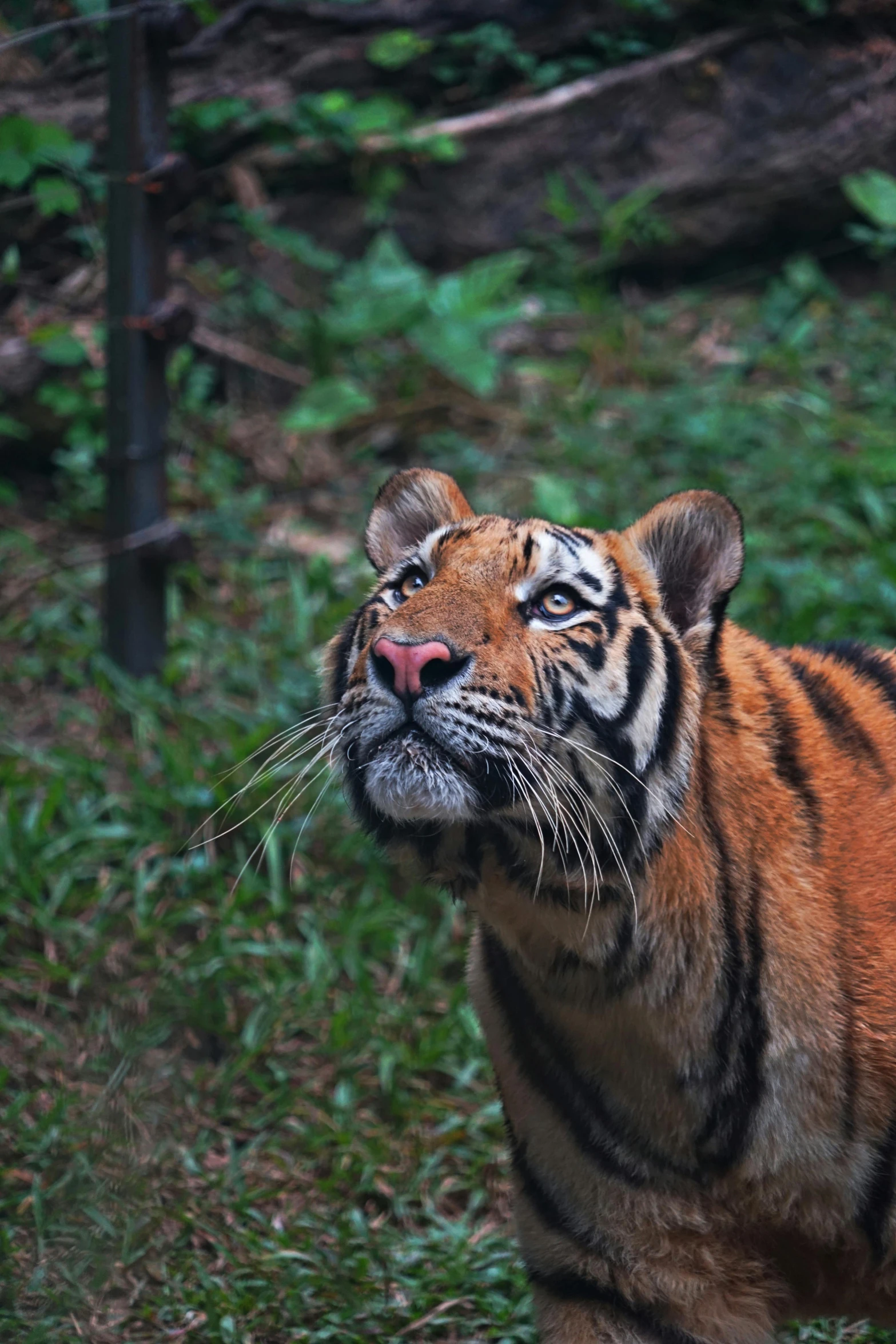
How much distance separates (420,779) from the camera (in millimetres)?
2047

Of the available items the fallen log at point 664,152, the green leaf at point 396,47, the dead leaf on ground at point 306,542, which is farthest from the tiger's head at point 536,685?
the fallen log at point 664,152

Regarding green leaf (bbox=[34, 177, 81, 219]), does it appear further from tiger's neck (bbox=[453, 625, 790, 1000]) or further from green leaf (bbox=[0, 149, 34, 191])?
tiger's neck (bbox=[453, 625, 790, 1000])

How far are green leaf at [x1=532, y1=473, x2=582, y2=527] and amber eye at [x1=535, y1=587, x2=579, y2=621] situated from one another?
285 cm

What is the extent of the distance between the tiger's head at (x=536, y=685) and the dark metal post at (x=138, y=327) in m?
2.44

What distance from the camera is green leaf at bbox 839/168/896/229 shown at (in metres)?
5.74

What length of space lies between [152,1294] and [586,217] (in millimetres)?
5435

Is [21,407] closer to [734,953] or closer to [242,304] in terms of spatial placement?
[242,304]

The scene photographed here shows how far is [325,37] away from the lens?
19.1 feet

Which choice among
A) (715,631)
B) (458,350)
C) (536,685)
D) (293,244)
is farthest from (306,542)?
(536,685)

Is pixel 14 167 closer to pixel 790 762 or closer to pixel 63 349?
pixel 63 349

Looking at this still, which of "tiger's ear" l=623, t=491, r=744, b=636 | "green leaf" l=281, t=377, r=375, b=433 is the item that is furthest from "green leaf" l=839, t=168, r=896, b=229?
"tiger's ear" l=623, t=491, r=744, b=636

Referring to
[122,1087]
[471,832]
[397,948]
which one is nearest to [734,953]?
[471,832]

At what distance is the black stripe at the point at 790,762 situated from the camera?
2.34 meters

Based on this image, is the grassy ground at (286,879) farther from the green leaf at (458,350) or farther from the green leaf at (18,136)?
the green leaf at (18,136)
